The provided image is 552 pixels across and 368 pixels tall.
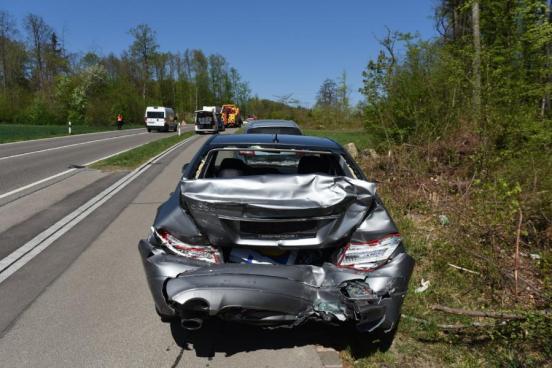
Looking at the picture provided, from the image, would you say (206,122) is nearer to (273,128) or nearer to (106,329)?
(273,128)

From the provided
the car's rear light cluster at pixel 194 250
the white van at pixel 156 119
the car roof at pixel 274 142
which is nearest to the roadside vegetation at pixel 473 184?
the car's rear light cluster at pixel 194 250

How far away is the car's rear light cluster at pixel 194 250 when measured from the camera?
3352mm

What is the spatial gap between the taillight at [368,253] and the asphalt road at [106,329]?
0.66 meters

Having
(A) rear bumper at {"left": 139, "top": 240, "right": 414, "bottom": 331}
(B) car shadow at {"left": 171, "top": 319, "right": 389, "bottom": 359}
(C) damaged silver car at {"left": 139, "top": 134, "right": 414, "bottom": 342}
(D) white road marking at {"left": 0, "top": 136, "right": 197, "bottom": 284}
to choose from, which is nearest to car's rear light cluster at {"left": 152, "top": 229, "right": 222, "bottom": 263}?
(C) damaged silver car at {"left": 139, "top": 134, "right": 414, "bottom": 342}

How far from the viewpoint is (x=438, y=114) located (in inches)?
393

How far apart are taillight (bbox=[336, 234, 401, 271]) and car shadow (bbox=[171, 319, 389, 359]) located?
0.46 m

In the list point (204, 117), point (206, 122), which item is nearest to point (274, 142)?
point (206, 122)

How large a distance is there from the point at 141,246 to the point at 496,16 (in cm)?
962

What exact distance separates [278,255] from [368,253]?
25.4 inches

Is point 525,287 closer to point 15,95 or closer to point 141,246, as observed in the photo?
point 141,246

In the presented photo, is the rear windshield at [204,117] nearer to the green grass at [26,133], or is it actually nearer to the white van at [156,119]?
the white van at [156,119]

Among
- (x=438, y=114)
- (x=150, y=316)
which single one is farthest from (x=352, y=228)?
(x=438, y=114)

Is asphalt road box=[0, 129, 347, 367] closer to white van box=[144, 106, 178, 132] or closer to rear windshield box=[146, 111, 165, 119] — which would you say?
white van box=[144, 106, 178, 132]

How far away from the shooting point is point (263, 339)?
357cm
